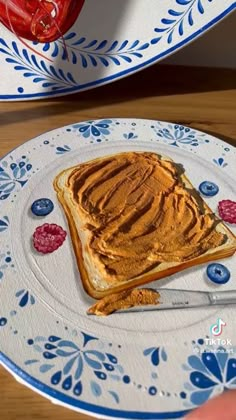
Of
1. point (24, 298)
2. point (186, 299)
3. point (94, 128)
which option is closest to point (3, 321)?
point (24, 298)

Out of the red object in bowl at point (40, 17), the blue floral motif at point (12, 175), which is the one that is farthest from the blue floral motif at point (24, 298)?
the red object in bowl at point (40, 17)

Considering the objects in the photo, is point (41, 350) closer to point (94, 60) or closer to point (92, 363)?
point (92, 363)

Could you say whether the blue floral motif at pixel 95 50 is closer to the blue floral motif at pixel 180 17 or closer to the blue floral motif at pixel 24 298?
the blue floral motif at pixel 180 17

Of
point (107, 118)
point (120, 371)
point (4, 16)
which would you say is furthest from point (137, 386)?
point (4, 16)

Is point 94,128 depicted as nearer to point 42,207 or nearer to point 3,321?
point 42,207

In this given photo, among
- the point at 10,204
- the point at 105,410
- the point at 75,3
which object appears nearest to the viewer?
the point at 105,410

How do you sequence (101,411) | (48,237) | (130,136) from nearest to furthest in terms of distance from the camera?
(101,411)
(48,237)
(130,136)
